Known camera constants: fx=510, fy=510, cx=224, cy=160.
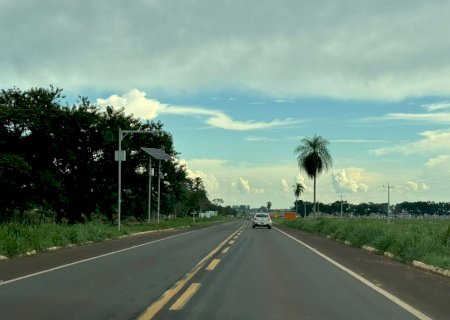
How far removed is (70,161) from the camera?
47.9 meters

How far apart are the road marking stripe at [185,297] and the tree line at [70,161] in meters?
30.2

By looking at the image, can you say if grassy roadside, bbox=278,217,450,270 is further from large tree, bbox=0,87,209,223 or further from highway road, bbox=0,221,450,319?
large tree, bbox=0,87,209,223

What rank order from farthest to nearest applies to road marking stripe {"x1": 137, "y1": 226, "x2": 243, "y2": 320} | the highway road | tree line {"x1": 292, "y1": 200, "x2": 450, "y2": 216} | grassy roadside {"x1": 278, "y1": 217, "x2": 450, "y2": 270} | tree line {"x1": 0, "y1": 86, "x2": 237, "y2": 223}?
tree line {"x1": 292, "y1": 200, "x2": 450, "y2": 216} < tree line {"x1": 0, "y1": 86, "x2": 237, "y2": 223} < grassy roadside {"x1": 278, "y1": 217, "x2": 450, "y2": 270} < the highway road < road marking stripe {"x1": 137, "y1": 226, "x2": 243, "y2": 320}

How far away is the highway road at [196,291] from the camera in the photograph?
7762 millimetres

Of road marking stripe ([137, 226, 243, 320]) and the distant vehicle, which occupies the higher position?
road marking stripe ([137, 226, 243, 320])

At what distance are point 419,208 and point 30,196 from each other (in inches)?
5741

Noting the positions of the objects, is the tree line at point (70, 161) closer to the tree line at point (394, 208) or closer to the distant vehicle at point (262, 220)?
the distant vehicle at point (262, 220)

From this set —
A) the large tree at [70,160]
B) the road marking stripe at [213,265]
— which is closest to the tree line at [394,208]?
the large tree at [70,160]

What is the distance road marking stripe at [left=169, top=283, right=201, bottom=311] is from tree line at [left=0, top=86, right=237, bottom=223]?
3019 cm

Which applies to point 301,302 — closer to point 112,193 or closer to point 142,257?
point 142,257

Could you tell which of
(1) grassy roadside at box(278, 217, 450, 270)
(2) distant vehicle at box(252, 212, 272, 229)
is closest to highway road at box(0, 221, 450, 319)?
(1) grassy roadside at box(278, 217, 450, 270)

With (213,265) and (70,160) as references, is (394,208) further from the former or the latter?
(213,265)

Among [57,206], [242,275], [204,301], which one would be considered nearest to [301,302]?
[204,301]

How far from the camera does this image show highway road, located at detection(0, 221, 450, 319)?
7.76 m
